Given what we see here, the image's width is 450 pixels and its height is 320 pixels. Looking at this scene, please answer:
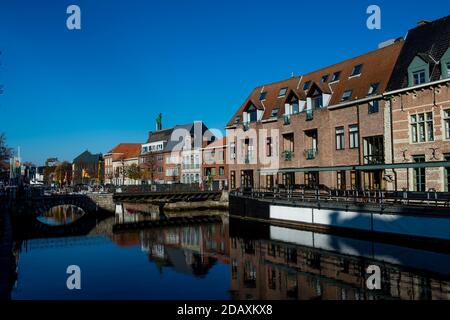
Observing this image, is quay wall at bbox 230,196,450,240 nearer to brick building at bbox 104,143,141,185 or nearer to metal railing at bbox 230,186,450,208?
metal railing at bbox 230,186,450,208

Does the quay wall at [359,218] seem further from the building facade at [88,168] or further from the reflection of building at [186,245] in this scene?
the building facade at [88,168]

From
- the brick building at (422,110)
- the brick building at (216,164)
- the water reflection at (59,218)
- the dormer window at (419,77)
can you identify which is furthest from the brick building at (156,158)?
the dormer window at (419,77)

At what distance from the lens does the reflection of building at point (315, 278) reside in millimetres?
13570

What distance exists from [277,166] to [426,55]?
18.7 meters

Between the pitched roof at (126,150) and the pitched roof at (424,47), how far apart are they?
2843 inches

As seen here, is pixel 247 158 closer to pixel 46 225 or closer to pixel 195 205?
pixel 195 205

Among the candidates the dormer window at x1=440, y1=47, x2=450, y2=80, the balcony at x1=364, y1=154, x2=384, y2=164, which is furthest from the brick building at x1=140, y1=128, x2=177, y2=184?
the dormer window at x1=440, y1=47, x2=450, y2=80

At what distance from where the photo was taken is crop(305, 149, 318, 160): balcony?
37.6 metres

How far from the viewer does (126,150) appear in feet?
324

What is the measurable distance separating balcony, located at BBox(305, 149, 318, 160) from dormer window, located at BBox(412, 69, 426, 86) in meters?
11.6

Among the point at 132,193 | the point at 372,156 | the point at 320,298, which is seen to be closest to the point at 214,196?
the point at 132,193

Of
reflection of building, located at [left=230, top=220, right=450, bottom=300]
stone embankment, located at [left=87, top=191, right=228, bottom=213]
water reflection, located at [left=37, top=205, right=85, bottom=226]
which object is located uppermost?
stone embankment, located at [left=87, top=191, right=228, bottom=213]
